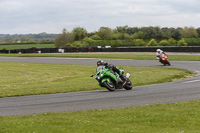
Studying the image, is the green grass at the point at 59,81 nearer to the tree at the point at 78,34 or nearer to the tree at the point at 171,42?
the tree at the point at 171,42

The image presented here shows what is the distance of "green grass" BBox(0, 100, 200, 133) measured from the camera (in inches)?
298

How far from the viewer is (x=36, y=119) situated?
353 inches

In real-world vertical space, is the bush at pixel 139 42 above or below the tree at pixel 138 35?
below

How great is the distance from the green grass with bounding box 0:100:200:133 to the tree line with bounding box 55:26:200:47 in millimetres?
73511

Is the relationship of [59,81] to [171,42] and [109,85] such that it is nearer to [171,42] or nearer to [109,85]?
[109,85]

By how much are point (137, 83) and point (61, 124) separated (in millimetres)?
11667

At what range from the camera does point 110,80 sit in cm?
1583

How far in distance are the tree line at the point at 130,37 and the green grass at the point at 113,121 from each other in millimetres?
73511

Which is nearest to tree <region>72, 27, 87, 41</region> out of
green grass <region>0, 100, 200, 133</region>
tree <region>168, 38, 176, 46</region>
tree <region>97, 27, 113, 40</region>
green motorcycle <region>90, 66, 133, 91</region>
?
tree <region>97, 27, 113, 40</region>

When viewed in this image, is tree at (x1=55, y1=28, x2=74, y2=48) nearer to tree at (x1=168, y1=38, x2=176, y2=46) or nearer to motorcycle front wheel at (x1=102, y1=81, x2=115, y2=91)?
tree at (x1=168, y1=38, x2=176, y2=46)

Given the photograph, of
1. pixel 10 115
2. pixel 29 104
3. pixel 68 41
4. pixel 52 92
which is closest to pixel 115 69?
pixel 52 92

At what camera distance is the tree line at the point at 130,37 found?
3447 inches

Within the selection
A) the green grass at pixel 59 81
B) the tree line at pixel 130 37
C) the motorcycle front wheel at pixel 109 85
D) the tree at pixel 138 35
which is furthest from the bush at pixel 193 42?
the motorcycle front wheel at pixel 109 85

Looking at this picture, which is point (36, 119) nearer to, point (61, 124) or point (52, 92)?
point (61, 124)
